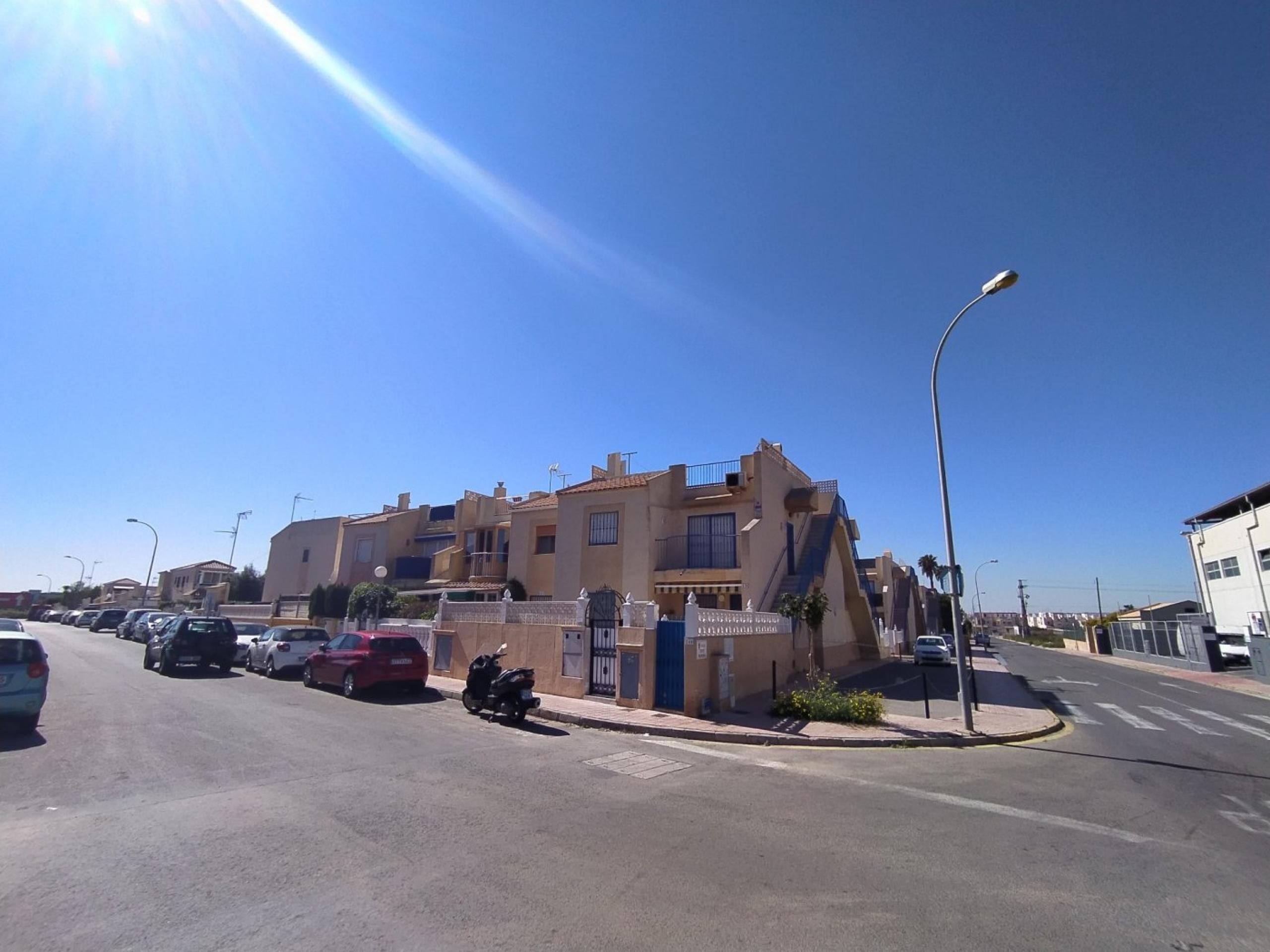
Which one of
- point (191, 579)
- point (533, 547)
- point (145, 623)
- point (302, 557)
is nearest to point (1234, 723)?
point (533, 547)

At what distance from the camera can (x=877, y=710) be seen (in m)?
12.5

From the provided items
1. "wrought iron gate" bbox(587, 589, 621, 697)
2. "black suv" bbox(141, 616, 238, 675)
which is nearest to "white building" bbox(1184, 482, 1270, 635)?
"wrought iron gate" bbox(587, 589, 621, 697)

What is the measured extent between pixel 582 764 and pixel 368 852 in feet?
12.9

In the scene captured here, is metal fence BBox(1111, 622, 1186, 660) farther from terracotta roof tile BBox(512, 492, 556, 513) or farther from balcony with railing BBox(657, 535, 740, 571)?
terracotta roof tile BBox(512, 492, 556, 513)

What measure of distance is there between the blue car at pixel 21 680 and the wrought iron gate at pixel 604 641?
9313 millimetres

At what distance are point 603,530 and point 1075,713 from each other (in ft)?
51.1

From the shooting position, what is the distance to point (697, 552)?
23266 millimetres

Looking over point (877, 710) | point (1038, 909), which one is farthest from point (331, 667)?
point (1038, 909)

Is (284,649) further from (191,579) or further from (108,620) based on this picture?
(191,579)

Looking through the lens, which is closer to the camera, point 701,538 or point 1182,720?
point 1182,720

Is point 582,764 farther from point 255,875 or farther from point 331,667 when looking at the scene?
point 331,667

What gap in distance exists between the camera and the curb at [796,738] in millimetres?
10555

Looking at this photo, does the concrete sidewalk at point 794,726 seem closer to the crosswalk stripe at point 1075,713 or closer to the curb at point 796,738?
the curb at point 796,738

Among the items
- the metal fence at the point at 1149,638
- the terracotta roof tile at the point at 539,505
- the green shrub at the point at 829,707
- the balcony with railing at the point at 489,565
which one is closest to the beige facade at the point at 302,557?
the balcony with railing at the point at 489,565
